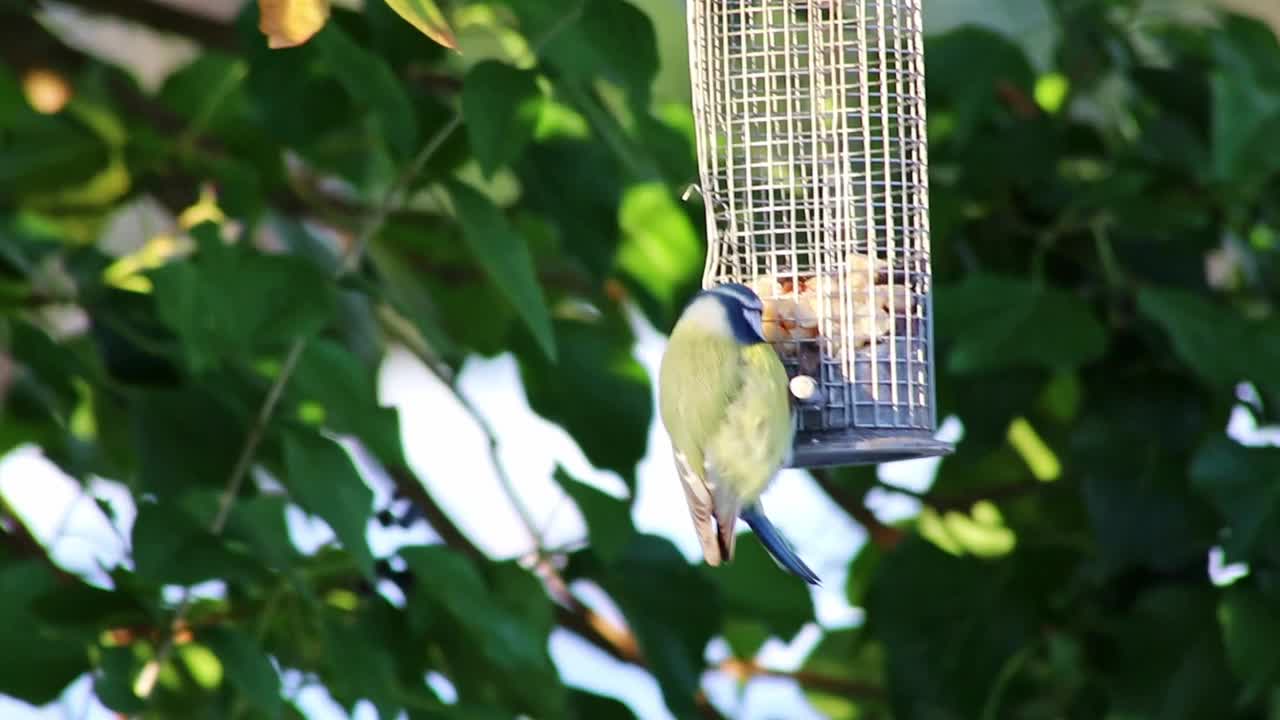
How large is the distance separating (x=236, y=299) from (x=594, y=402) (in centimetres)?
51

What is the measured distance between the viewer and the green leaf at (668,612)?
89.0 inches

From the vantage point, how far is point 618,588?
7.45 ft

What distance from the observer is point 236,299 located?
76.4 inches

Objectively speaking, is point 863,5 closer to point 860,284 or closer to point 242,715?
point 860,284

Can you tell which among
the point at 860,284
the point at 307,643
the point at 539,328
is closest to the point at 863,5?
the point at 860,284

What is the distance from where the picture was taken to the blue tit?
64.1 inches

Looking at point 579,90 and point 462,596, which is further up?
point 579,90

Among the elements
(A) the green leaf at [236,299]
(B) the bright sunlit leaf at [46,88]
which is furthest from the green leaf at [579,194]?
(B) the bright sunlit leaf at [46,88]

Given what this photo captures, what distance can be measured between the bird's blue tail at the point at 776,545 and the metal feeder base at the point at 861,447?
0.21ft

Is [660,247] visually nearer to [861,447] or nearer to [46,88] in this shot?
[861,447]

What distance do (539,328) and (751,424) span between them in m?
0.25

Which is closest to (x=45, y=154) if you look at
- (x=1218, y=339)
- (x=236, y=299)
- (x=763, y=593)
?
(x=236, y=299)

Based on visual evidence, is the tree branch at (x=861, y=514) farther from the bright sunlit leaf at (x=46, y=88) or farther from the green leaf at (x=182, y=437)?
the bright sunlit leaf at (x=46, y=88)

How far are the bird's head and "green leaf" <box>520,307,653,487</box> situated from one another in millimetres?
654
